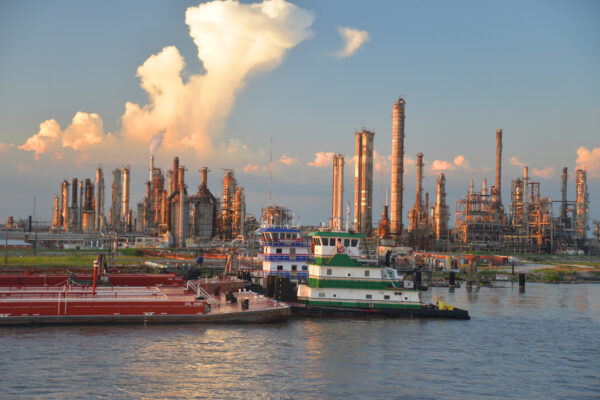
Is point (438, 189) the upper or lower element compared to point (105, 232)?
upper

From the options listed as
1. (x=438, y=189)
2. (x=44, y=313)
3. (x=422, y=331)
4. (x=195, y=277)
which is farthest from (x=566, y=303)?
(x=438, y=189)

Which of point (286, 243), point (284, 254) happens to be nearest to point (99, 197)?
point (284, 254)

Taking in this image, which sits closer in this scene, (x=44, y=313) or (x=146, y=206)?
(x=44, y=313)

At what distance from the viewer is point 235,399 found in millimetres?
27719

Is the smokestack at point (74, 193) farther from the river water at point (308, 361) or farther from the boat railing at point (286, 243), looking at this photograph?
the river water at point (308, 361)

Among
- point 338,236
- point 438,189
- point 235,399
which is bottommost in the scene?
point 235,399

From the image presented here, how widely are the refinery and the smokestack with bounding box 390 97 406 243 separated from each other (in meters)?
0.20

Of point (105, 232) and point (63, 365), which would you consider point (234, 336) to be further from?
point (105, 232)

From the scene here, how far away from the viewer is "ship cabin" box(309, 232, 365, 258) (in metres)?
51.8

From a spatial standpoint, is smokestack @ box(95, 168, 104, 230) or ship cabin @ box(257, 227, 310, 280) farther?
smokestack @ box(95, 168, 104, 230)

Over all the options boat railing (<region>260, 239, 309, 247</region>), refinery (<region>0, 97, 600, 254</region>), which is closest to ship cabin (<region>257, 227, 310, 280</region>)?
boat railing (<region>260, 239, 309, 247</region>)

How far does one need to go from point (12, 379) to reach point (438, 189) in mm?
124662

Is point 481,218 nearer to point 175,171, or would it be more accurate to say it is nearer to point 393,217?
point 393,217

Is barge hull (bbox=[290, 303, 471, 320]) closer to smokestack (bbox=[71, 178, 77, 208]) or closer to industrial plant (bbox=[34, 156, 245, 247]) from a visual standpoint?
industrial plant (bbox=[34, 156, 245, 247])
